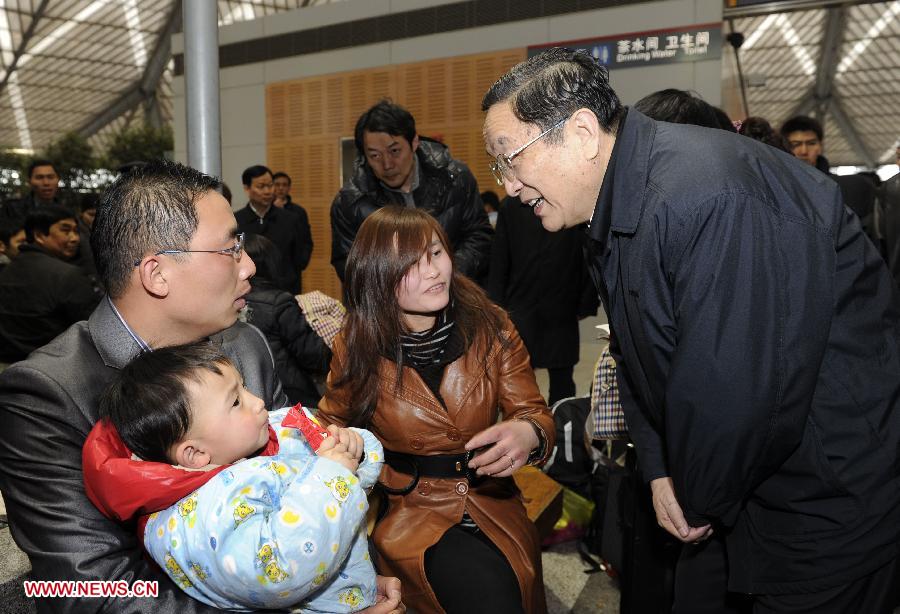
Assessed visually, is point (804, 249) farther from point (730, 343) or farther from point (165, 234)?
point (165, 234)

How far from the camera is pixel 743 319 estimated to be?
1.27 meters

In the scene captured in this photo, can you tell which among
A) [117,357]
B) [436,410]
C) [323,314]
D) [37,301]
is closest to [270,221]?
[37,301]

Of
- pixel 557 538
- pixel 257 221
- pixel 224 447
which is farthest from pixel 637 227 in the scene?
pixel 257 221

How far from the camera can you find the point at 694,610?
6.26 feet

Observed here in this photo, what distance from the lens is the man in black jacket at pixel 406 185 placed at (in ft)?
11.2

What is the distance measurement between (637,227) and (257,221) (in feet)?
18.4

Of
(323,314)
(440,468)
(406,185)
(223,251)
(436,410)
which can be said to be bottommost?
(440,468)

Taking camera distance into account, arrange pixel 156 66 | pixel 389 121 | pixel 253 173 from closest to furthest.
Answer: pixel 389 121 < pixel 253 173 < pixel 156 66

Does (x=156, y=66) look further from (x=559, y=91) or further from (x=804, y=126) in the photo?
(x=559, y=91)

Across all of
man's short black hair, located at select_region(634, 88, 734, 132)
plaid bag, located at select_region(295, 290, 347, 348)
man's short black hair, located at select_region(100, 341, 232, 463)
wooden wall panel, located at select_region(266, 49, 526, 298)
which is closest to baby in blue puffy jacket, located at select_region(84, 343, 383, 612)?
man's short black hair, located at select_region(100, 341, 232, 463)

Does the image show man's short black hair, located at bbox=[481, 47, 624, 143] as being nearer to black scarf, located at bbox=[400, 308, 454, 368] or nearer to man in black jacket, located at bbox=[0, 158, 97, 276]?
black scarf, located at bbox=[400, 308, 454, 368]

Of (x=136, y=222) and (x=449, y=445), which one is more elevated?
(x=136, y=222)

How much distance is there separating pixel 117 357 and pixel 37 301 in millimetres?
2785

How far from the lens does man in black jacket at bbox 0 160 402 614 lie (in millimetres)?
1272
